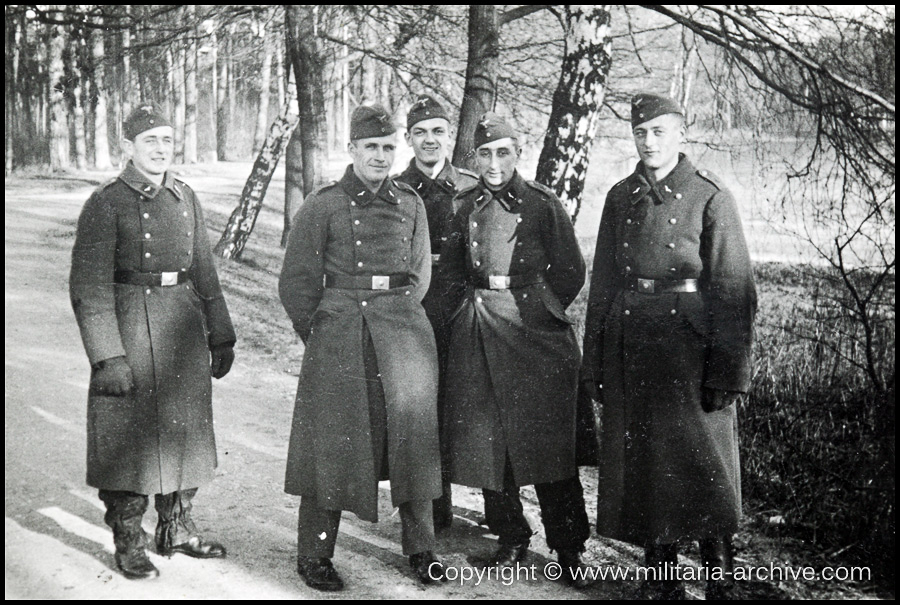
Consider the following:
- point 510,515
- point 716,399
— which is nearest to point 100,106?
point 510,515

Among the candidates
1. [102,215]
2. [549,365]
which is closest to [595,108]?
[549,365]

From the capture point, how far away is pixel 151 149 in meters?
3.79

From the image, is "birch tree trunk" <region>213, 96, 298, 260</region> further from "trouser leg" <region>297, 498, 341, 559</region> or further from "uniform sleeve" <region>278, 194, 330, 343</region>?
"trouser leg" <region>297, 498, 341, 559</region>

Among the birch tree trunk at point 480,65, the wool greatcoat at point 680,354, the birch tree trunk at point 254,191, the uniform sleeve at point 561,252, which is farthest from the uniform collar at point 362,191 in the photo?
the birch tree trunk at point 254,191

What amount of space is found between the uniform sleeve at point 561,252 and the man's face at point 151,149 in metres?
1.87

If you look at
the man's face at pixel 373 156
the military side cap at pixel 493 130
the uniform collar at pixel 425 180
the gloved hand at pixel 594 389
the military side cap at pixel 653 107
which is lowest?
the gloved hand at pixel 594 389

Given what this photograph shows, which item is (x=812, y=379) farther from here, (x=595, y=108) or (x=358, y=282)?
(x=358, y=282)

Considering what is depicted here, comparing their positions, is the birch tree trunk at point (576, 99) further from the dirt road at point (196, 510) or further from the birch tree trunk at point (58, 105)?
the birch tree trunk at point (58, 105)

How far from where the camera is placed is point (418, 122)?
14.0 feet

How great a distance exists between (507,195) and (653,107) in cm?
85

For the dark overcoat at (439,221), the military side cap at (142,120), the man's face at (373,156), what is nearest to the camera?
the military side cap at (142,120)

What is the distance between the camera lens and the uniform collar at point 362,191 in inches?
152

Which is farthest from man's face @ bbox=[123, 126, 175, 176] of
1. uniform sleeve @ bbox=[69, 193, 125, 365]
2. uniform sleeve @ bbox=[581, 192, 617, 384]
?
uniform sleeve @ bbox=[581, 192, 617, 384]

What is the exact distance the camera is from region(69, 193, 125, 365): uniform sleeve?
143 inches
